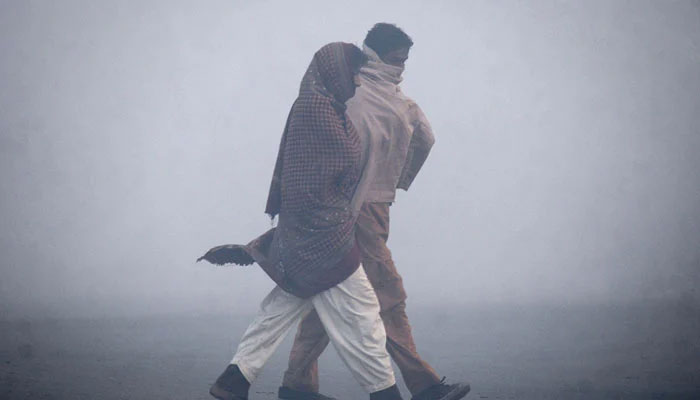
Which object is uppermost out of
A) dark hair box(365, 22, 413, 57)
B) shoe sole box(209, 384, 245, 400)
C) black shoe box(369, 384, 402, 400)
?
dark hair box(365, 22, 413, 57)

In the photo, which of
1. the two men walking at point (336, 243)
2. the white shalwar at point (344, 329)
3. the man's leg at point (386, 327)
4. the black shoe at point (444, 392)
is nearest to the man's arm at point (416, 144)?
the two men walking at point (336, 243)

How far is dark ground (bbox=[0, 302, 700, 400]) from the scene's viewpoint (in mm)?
3852

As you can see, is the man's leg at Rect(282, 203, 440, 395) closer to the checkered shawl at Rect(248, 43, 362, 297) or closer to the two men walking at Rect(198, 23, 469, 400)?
the two men walking at Rect(198, 23, 469, 400)

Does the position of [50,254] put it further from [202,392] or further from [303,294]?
[303,294]

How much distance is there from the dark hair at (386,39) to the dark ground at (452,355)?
1.80m

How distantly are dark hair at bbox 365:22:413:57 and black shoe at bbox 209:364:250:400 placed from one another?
5.42 feet

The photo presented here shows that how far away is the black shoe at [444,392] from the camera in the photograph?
131 inches

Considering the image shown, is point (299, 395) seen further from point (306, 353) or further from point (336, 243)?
point (336, 243)

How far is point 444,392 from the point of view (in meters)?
3.36

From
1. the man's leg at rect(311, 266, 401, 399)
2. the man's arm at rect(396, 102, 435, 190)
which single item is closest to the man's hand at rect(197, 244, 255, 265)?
the man's leg at rect(311, 266, 401, 399)

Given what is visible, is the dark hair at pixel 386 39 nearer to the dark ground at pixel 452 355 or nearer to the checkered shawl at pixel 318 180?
the checkered shawl at pixel 318 180

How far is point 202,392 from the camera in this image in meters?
3.80

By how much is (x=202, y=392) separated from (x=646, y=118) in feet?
21.0

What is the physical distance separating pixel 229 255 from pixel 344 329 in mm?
632
